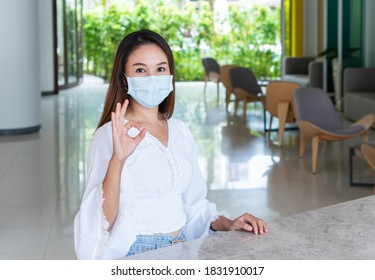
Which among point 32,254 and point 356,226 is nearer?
point 356,226

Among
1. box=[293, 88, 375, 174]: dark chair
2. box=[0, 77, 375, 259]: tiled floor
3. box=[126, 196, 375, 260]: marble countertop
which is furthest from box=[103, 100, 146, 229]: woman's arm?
box=[293, 88, 375, 174]: dark chair

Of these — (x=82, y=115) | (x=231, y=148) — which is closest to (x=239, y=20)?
(x=82, y=115)

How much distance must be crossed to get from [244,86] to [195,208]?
11.4 metres

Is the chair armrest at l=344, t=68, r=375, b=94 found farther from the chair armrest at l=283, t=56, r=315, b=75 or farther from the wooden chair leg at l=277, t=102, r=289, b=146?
the chair armrest at l=283, t=56, r=315, b=75

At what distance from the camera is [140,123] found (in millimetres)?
2613

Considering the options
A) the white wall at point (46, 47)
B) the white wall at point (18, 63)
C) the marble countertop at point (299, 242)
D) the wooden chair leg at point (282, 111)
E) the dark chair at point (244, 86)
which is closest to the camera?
the marble countertop at point (299, 242)

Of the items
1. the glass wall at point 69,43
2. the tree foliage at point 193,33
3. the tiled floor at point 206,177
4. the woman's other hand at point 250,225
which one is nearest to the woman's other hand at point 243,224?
the woman's other hand at point 250,225

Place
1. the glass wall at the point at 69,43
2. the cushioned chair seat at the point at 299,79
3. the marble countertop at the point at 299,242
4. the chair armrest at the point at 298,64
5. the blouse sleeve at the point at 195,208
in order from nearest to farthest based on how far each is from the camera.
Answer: the marble countertop at the point at 299,242 → the blouse sleeve at the point at 195,208 → the cushioned chair seat at the point at 299,79 → the chair armrest at the point at 298,64 → the glass wall at the point at 69,43

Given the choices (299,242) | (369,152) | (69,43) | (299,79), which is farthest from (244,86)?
(299,242)

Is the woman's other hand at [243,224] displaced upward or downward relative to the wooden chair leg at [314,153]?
upward

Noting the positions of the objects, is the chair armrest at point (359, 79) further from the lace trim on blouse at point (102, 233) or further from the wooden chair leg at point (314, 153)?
the lace trim on blouse at point (102, 233)

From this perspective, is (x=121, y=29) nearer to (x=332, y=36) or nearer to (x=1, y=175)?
(x=332, y=36)

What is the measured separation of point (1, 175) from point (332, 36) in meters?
9.53

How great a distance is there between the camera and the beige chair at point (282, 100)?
35.0 feet
